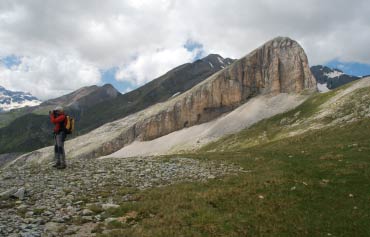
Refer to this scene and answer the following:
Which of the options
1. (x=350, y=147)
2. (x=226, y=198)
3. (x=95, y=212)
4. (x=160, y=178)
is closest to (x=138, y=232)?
(x=95, y=212)

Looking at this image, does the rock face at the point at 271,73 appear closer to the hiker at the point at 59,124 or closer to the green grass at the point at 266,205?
the green grass at the point at 266,205

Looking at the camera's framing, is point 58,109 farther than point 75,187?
Yes

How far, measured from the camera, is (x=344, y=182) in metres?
24.4

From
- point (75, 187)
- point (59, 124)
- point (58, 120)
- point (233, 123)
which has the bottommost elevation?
point (75, 187)

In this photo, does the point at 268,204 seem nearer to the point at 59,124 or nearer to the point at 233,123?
the point at 59,124

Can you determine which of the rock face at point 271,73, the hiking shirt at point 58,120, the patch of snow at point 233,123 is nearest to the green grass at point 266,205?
the hiking shirt at point 58,120

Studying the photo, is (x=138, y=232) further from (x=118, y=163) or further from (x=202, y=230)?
(x=118, y=163)

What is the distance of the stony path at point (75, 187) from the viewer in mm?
16469

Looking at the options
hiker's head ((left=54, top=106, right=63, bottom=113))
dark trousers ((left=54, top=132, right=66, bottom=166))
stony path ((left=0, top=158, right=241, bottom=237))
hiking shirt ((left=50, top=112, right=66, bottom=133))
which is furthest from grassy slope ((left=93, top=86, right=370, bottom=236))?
hiker's head ((left=54, top=106, right=63, bottom=113))

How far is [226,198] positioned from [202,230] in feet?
17.1

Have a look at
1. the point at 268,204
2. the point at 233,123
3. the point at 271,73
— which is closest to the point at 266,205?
the point at 268,204

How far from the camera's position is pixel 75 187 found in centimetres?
2366

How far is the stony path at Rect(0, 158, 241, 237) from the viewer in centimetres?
1647

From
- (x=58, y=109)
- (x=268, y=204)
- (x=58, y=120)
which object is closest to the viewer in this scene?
(x=268, y=204)
